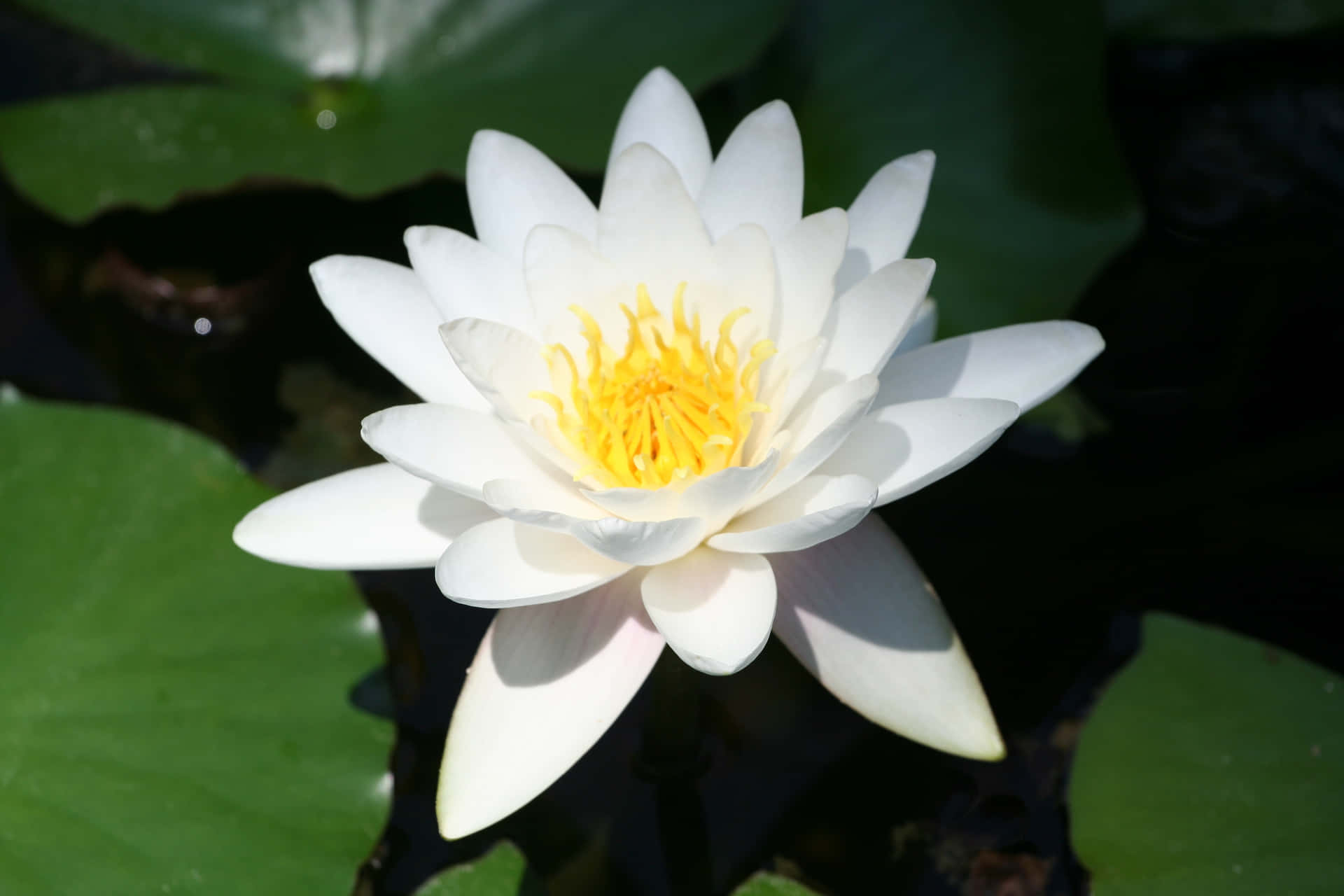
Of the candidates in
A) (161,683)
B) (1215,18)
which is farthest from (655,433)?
(1215,18)

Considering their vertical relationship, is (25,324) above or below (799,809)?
above

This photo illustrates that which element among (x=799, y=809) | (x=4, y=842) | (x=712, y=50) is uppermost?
(x=712, y=50)

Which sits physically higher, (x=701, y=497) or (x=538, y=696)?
(x=701, y=497)

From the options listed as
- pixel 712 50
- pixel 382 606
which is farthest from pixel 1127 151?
pixel 382 606

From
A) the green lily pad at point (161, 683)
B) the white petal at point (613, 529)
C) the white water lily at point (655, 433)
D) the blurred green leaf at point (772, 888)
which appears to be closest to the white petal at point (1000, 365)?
the white water lily at point (655, 433)

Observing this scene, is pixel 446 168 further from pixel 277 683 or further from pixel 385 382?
pixel 277 683

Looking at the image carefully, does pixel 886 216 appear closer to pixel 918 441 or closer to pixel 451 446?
pixel 918 441
